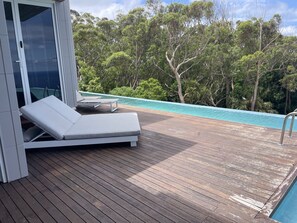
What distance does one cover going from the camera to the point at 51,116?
3.60 metres

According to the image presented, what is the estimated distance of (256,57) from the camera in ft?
41.3

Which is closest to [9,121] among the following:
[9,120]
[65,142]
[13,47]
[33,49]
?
A: [9,120]

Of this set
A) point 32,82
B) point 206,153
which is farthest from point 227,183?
point 32,82

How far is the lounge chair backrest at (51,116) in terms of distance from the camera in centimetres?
330

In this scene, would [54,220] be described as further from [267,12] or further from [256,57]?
[267,12]

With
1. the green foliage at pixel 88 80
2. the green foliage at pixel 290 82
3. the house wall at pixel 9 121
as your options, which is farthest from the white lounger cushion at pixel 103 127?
the green foliage at pixel 290 82

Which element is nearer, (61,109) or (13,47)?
(61,109)

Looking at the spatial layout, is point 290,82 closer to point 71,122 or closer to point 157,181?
point 71,122

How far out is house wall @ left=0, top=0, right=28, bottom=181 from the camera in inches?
92.0

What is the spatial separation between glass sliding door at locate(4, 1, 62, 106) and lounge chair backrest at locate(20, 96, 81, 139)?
0.84 metres

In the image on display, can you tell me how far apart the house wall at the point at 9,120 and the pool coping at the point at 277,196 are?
249 centimetres

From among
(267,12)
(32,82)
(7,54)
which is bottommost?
(32,82)

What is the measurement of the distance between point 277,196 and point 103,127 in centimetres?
246

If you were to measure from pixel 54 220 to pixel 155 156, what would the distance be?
1587 mm
